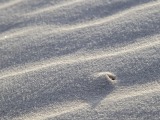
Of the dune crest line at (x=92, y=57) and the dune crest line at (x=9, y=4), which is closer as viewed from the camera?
the dune crest line at (x=92, y=57)

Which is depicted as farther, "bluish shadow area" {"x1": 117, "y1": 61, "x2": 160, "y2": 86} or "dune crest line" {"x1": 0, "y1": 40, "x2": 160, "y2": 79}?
"dune crest line" {"x1": 0, "y1": 40, "x2": 160, "y2": 79}

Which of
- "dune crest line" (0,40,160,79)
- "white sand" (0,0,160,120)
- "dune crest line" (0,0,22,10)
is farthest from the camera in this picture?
"dune crest line" (0,0,22,10)

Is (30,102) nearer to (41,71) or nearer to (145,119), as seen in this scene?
(41,71)

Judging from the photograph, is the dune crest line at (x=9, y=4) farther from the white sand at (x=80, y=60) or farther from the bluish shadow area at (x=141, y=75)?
the bluish shadow area at (x=141, y=75)

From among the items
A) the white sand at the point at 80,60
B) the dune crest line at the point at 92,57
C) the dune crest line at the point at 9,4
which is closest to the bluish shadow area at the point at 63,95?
the white sand at the point at 80,60

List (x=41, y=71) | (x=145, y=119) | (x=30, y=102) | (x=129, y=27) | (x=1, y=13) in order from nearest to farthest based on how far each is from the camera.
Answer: (x=145, y=119) < (x=30, y=102) < (x=41, y=71) < (x=129, y=27) < (x=1, y=13)

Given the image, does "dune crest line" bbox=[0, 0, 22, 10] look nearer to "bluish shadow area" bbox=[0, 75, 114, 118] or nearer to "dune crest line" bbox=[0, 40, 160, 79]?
"dune crest line" bbox=[0, 40, 160, 79]

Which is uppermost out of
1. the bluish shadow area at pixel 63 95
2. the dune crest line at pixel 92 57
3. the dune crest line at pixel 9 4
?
the dune crest line at pixel 9 4

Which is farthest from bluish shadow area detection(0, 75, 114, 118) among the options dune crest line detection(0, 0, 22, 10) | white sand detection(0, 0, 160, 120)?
dune crest line detection(0, 0, 22, 10)

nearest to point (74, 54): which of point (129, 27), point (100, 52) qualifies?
point (100, 52)
